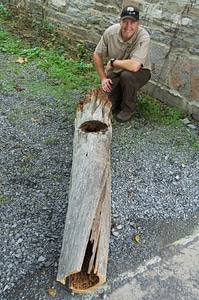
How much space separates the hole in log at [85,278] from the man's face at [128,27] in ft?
8.21

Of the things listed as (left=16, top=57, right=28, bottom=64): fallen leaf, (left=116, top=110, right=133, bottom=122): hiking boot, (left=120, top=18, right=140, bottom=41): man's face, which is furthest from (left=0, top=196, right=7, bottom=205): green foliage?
(left=16, top=57, right=28, bottom=64): fallen leaf

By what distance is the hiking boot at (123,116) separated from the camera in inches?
160

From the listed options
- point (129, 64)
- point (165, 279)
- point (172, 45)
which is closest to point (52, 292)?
point (165, 279)

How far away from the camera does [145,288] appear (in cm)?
225

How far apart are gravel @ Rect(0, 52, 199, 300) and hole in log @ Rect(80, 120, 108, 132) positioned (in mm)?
518

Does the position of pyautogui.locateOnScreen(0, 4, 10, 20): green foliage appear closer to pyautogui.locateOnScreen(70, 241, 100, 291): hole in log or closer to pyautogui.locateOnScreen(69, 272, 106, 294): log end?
pyautogui.locateOnScreen(70, 241, 100, 291): hole in log

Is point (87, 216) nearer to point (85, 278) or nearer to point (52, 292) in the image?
point (85, 278)

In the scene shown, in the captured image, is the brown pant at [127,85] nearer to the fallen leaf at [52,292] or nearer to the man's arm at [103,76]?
the man's arm at [103,76]

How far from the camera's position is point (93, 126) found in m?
2.99

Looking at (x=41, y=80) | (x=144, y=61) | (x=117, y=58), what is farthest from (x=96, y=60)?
(x=41, y=80)

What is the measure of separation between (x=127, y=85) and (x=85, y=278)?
243cm

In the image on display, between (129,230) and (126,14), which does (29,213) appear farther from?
(126,14)

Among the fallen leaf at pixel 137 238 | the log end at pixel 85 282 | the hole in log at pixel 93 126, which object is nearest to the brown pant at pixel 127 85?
the hole in log at pixel 93 126

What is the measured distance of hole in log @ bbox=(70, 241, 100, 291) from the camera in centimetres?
209
